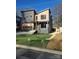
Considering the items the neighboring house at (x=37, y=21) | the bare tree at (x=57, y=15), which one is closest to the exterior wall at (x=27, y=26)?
the neighboring house at (x=37, y=21)

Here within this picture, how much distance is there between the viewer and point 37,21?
1.60 m

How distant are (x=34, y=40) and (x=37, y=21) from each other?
22 centimetres

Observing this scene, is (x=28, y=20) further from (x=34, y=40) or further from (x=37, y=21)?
(x=34, y=40)

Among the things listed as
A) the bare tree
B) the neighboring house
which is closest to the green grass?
the neighboring house

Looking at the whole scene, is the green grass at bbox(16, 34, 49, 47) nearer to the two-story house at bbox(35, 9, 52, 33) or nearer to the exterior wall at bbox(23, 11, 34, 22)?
the two-story house at bbox(35, 9, 52, 33)

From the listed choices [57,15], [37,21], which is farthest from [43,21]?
[57,15]

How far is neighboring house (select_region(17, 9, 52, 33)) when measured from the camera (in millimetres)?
1591

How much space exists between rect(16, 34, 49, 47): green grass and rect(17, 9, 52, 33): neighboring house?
0.06 m

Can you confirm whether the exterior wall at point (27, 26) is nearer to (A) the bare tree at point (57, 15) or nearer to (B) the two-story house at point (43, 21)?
(B) the two-story house at point (43, 21)

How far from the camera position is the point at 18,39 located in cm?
158
